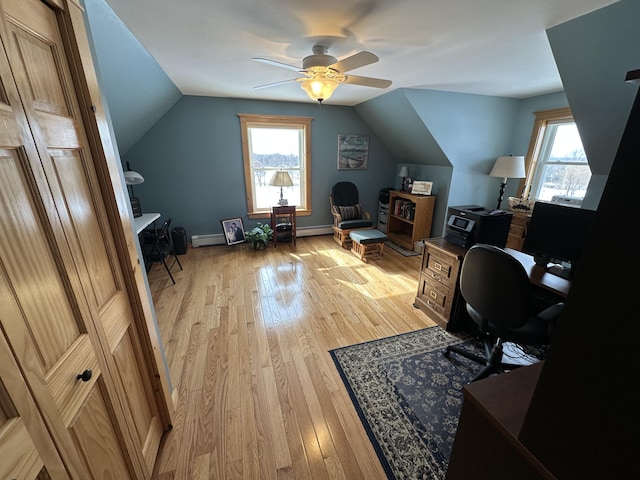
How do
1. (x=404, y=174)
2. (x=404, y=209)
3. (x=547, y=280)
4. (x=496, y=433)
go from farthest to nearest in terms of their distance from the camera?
(x=404, y=174) → (x=404, y=209) → (x=547, y=280) → (x=496, y=433)

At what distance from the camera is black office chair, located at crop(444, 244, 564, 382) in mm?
1420

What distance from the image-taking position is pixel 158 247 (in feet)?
11.1

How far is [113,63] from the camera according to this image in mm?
1899

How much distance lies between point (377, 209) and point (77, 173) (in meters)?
4.88

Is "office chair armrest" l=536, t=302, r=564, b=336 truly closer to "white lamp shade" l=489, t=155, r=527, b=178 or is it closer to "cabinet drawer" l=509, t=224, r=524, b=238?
"cabinet drawer" l=509, t=224, r=524, b=238

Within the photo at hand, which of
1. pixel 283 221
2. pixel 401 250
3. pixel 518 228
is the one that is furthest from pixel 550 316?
pixel 283 221

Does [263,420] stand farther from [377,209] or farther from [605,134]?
[377,209]

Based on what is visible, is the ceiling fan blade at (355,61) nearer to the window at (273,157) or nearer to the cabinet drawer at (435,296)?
the cabinet drawer at (435,296)

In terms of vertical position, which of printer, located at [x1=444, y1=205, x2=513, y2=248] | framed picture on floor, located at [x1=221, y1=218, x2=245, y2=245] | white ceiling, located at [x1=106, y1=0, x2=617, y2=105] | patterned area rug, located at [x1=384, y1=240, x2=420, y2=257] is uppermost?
white ceiling, located at [x1=106, y1=0, x2=617, y2=105]

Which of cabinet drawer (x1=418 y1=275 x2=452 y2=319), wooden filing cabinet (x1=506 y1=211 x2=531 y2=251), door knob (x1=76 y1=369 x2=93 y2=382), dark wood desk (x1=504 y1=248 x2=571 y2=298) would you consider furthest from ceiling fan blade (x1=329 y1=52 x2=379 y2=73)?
wooden filing cabinet (x1=506 y1=211 x2=531 y2=251)

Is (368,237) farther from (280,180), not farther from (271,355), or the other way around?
(271,355)

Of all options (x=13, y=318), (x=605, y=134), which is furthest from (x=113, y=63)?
(x=605, y=134)

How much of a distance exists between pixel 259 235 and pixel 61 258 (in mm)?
3474

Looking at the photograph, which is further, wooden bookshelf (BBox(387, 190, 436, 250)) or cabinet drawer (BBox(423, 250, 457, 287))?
wooden bookshelf (BBox(387, 190, 436, 250))
